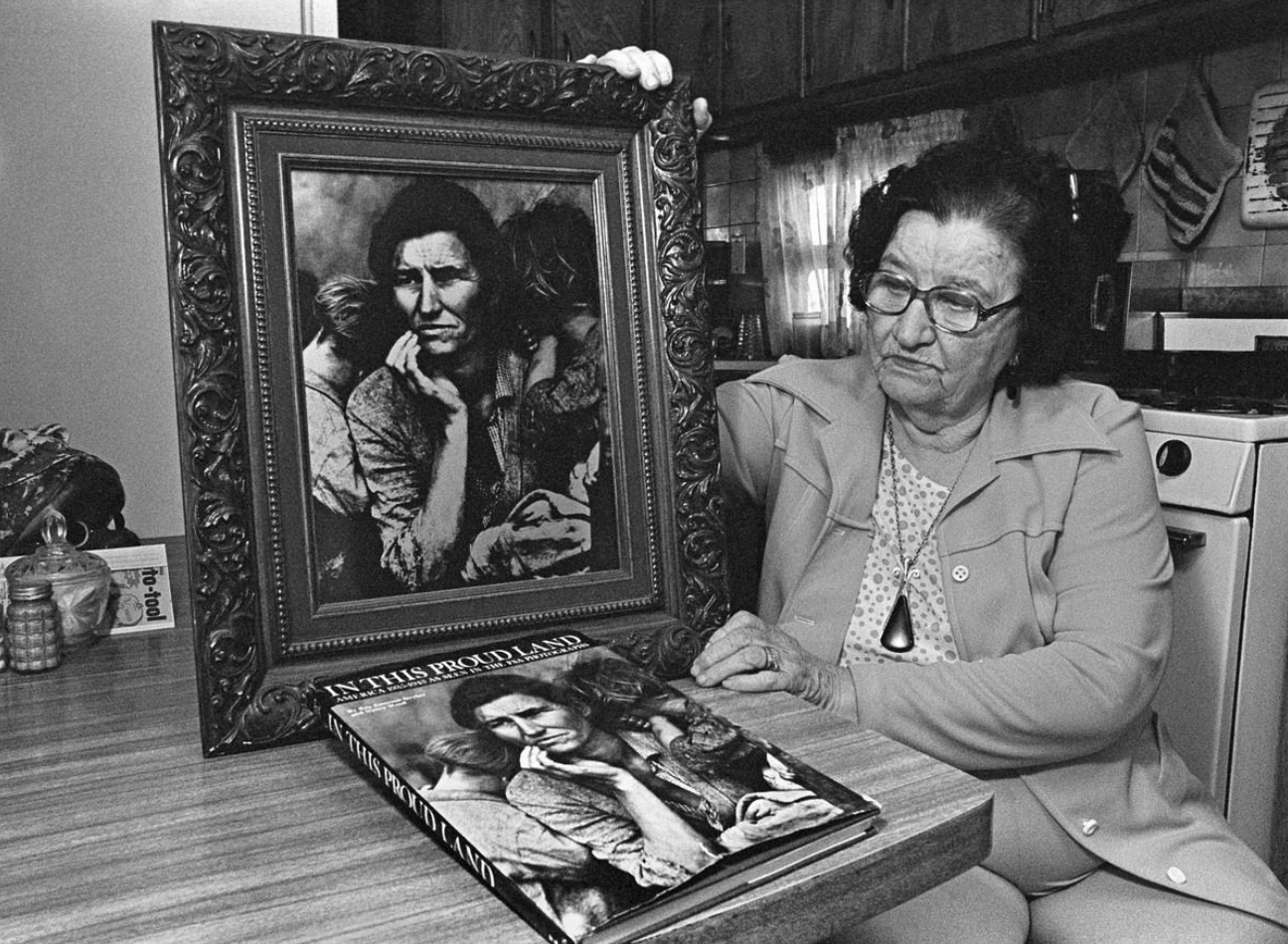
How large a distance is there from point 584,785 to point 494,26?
3951mm

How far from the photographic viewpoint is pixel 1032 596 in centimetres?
130

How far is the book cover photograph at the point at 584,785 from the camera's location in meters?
0.56

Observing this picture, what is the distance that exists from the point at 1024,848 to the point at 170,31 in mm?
1160

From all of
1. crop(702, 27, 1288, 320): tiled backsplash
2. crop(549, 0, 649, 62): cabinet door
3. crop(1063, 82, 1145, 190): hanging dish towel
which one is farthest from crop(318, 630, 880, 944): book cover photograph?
crop(549, 0, 649, 62): cabinet door

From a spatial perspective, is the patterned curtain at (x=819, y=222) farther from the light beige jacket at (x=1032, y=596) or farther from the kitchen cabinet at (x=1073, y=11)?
the light beige jacket at (x=1032, y=596)

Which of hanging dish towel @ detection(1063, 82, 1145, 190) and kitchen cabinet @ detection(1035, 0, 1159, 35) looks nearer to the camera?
kitchen cabinet @ detection(1035, 0, 1159, 35)

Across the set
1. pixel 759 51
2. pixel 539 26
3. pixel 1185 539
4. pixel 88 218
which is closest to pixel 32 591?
pixel 88 218

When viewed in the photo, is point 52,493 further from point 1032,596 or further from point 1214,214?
point 1214,214

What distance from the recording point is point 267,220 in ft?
2.56

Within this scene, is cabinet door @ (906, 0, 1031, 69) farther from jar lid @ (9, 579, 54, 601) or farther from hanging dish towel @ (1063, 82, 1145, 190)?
jar lid @ (9, 579, 54, 601)

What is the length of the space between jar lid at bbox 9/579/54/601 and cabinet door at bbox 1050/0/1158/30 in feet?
8.42

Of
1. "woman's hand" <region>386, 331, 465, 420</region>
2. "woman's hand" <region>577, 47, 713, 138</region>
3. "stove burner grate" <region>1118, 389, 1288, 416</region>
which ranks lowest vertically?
"stove burner grate" <region>1118, 389, 1288, 416</region>

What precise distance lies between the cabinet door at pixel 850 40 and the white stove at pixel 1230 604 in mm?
1794

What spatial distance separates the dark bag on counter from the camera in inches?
44.4
